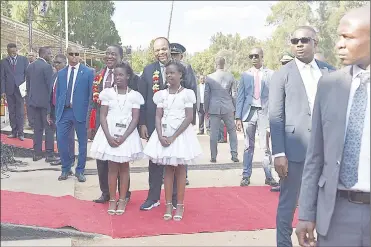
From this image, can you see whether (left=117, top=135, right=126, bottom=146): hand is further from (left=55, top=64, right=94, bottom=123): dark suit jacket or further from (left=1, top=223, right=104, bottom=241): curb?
(left=55, top=64, right=94, bottom=123): dark suit jacket

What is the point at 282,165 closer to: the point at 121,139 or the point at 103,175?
the point at 121,139

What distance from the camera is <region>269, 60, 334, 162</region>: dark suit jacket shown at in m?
3.50

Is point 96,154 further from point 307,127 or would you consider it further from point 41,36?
point 41,36

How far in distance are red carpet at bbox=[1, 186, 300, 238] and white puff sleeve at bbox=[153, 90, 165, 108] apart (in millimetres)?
1194

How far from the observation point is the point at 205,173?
7.42m

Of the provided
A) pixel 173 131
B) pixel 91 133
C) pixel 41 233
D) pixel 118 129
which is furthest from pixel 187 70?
pixel 41 233

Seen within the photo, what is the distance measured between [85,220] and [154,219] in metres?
0.70

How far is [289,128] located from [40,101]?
5.50 m

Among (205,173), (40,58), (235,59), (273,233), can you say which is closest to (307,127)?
(273,233)

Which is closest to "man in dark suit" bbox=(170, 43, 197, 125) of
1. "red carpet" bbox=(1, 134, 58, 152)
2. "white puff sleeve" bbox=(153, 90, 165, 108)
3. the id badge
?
"white puff sleeve" bbox=(153, 90, 165, 108)

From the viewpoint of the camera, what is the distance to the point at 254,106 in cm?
651

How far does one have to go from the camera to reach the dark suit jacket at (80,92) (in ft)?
20.5

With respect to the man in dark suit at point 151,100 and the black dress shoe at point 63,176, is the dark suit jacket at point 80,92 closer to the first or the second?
the black dress shoe at point 63,176

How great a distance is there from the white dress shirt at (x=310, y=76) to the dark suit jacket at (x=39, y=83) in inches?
211
